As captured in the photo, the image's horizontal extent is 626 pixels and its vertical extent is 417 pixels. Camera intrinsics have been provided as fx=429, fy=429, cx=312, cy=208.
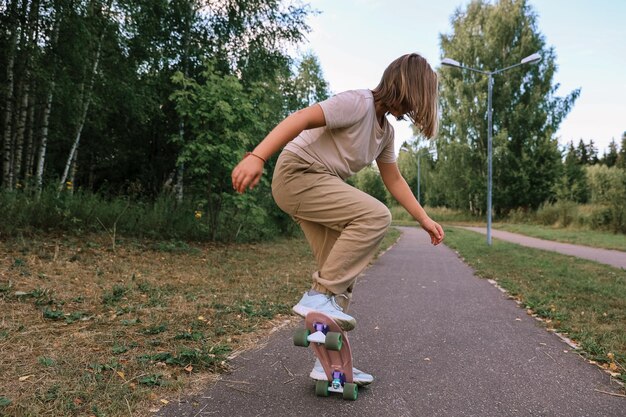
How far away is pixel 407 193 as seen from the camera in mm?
2973

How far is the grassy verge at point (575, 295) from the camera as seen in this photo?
3.70m

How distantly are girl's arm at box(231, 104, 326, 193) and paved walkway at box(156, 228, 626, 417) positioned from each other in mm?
1240

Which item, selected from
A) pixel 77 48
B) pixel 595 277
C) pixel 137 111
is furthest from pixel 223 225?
pixel 595 277

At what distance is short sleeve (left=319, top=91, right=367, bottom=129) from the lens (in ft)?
7.36

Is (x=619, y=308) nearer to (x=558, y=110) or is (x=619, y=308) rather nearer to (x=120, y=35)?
(x=120, y=35)

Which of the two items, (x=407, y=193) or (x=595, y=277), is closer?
(x=407, y=193)

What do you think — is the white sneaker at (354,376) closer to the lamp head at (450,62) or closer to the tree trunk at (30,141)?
the tree trunk at (30,141)

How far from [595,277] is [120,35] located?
11236 millimetres

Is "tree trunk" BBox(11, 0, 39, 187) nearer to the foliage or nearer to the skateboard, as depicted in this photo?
the skateboard

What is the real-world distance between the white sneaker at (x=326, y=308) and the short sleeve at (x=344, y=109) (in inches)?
36.0

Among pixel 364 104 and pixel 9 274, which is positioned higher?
pixel 364 104

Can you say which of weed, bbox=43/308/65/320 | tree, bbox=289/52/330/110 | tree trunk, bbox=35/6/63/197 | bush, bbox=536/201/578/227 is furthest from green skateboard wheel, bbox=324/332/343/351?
bush, bbox=536/201/578/227

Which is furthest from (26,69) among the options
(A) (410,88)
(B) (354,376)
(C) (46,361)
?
(B) (354,376)

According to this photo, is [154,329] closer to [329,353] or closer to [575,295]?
[329,353]
